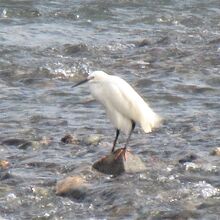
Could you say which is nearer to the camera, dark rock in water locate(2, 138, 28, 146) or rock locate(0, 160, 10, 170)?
rock locate(0, 160, 10, 170)

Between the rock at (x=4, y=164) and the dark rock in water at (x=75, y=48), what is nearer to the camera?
the rock at (x=4, y=164)

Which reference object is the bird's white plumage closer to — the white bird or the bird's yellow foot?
the white bird

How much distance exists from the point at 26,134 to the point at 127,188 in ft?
6.53

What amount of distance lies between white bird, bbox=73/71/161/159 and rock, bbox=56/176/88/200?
2.14 ft

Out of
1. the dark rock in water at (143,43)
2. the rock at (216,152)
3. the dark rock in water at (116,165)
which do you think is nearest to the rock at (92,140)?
the dark rock in water at (116,165)

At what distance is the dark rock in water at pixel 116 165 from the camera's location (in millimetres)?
7758

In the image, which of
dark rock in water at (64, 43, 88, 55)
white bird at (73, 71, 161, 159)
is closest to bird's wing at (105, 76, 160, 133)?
white bird at (73, 71, 161, 159)

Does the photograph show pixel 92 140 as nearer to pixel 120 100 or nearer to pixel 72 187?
pixel 120 100

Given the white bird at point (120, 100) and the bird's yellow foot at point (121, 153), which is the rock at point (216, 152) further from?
the bird's yellow foot at point (121, 153)

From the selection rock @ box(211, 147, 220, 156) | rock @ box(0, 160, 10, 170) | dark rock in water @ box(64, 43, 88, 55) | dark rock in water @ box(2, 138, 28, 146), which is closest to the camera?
rock @ box(0, 160, 10, 170)

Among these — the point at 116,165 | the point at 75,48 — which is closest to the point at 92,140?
the point at 116,165

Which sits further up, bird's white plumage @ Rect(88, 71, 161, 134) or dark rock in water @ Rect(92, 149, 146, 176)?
bird's white plumage @ Rect(88, 71, 161, 134)

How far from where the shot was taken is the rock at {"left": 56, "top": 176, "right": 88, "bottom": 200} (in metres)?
7.20

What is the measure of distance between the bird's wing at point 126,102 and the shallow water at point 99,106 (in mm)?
423
